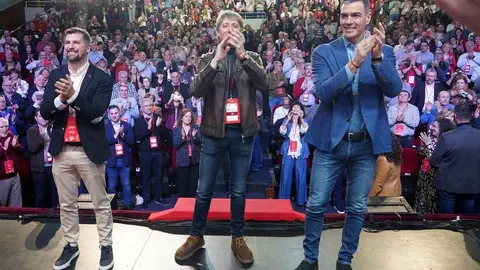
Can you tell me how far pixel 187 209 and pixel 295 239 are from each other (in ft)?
2.92

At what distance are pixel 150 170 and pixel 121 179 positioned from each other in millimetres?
392

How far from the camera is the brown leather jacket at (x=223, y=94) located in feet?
9.33

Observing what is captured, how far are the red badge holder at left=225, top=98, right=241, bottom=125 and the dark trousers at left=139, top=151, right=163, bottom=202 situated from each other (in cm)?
331

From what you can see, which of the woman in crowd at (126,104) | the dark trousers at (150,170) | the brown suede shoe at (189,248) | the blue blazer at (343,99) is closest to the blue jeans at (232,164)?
the brown suede shoe at (189,248)

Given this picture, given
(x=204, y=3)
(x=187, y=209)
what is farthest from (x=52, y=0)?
(x=187, y=209)

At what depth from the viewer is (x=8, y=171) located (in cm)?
502

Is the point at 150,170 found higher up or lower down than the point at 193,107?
lower down

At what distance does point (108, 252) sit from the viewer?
2.92 m

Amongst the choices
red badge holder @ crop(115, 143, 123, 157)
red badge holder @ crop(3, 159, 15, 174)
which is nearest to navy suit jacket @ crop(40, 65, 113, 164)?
red badge holder @ crop(3, 159, 15, 174)

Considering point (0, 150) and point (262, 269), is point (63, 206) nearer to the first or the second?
point (262, 269)

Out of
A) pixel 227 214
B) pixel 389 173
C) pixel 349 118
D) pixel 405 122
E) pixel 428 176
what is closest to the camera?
Answer: pixel 349 118

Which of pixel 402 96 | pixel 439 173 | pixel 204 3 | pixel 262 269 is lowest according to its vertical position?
pixel 262 269

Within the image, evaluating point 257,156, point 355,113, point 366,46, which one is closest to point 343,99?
point 355,113

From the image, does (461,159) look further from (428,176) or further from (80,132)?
(80,132)
